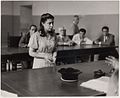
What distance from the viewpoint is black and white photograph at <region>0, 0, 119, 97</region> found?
3.64 ft

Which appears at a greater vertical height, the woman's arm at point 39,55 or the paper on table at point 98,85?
the woman's arm at point 39,55

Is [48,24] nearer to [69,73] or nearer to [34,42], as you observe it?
[34,42]

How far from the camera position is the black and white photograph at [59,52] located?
3.64ft

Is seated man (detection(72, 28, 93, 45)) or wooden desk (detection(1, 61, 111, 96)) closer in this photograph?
wooden desk (detection(1, 61, 111, 96))

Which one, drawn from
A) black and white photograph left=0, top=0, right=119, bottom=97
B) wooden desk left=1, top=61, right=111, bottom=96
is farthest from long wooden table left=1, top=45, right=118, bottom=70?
wooden desk left=1, top=61, right=111, bottom=96

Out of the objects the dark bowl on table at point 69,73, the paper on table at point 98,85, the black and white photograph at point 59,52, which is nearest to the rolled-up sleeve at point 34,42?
the black and white photograph at point 59,52

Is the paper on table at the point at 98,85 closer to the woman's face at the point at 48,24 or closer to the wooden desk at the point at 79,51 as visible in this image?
the woman's face at the point at 48,24

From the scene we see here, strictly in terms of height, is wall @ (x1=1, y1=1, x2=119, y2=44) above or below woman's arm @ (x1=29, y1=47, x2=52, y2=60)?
above

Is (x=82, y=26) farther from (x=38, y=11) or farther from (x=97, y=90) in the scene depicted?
(x=97, y=90)

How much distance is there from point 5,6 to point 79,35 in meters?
3.19

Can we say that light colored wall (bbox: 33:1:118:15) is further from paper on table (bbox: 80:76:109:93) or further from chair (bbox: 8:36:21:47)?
paper on table (bbox: 80:76:109:93)

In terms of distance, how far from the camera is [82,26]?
503cm

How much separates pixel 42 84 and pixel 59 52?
65.6 inches

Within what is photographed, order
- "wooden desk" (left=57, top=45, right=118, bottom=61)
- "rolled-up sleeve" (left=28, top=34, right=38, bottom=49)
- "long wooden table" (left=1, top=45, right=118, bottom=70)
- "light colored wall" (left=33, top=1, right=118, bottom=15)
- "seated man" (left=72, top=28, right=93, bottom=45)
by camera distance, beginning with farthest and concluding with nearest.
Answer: "light colored wall" (left=33, top=1, right=118, bottom=15) < "seated man" (left=72, top=28, right=93, bottom=45) < "wooden desk" (left=57, top=45, right=118, bottom=61) < "long wooden table" (left=1, top=45, right=118, bottom=70) < "rolled-up sleeve" (left=28, top=34, right=38, bottom=49)
